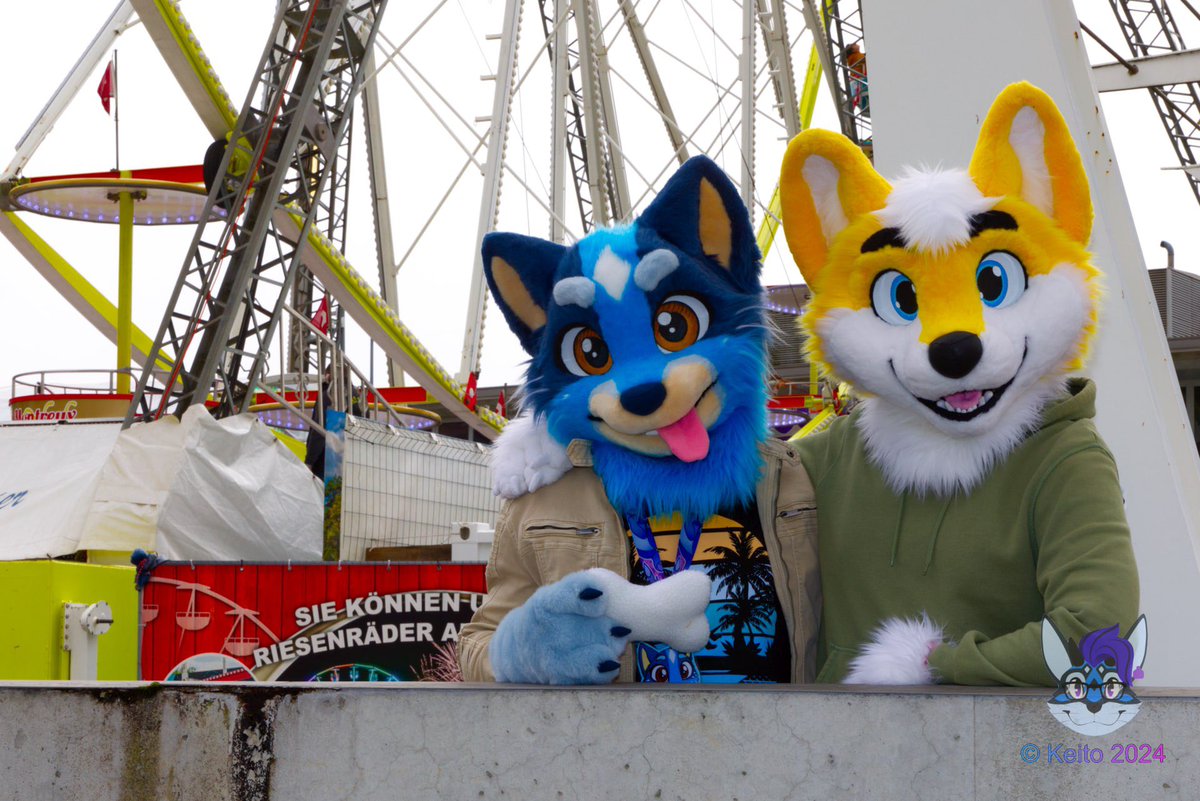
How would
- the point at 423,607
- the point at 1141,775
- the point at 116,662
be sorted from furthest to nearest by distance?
the point at 423,607 → the point at 116,662 → the point at 1141,775

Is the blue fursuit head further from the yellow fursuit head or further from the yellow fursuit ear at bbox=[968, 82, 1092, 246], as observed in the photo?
the yellow fursuit ear at bbox=[968, 82, 1092, 246]

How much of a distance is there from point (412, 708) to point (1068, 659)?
1.08 meters

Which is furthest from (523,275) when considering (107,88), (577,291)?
(107,88)

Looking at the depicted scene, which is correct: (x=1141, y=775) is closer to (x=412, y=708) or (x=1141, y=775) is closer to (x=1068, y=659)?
(x=1068, y=659)

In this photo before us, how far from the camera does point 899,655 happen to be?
2.43m

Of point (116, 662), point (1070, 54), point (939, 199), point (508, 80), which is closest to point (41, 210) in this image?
point (508, 80)

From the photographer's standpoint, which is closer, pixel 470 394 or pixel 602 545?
pixel 602 545

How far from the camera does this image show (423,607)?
647 centimetres

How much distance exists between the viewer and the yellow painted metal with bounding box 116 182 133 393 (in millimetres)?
15055

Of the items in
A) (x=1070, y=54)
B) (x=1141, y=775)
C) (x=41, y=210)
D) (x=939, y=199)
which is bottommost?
(x=1141, y=775)

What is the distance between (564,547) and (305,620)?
3.94 meters

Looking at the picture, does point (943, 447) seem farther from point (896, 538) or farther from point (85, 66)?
point (85, 66)

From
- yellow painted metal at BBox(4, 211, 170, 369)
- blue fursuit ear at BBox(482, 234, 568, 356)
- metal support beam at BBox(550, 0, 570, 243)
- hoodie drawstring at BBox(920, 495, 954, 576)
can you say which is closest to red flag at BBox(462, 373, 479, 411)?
metal support beam at BBox(550, 0, 570, 243)

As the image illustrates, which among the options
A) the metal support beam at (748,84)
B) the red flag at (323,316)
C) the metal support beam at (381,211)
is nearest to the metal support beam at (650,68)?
the metal support beam at (748,84)
